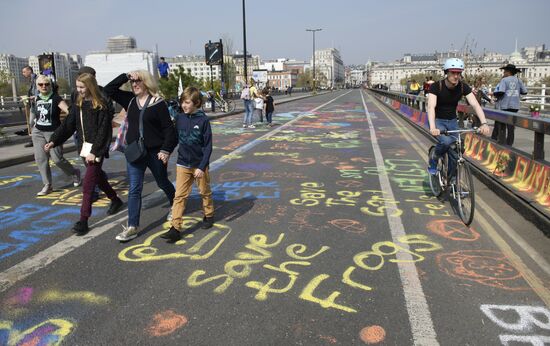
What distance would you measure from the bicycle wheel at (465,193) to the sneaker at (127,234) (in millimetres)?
3698

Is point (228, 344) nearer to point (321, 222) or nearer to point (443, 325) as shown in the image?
point (443, 325)

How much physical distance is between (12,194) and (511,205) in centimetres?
723

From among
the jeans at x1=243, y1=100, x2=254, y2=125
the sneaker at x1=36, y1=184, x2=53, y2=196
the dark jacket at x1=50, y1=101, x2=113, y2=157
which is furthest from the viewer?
Answer: the jeans at x1=243, y1=100, x2=254, y2=125

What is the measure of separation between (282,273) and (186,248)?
113 cm

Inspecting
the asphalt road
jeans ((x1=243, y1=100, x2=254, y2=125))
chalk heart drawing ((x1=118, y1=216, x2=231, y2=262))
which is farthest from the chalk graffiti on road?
jeans ((x1=243, y1=100, x2=254, y2=125))

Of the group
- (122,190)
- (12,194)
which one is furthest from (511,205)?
(12,194)

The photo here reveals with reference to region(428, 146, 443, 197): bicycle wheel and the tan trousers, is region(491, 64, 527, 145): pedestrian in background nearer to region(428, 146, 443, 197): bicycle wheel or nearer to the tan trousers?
region(428, 146, 443, 197): bicycle wheel

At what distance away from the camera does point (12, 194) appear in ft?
22.7

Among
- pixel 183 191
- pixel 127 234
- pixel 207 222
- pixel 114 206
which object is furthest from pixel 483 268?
pixel 114 206

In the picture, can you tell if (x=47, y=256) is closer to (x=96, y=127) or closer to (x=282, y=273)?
(x=96, y=127)

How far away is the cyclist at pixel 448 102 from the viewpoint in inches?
221

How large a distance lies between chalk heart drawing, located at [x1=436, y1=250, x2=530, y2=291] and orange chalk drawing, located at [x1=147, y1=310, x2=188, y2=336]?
2264mm

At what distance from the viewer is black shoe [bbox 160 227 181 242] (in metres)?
4.62

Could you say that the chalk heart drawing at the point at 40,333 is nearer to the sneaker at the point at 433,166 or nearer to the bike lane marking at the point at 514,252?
the bike lane marking at the point at 514,252
